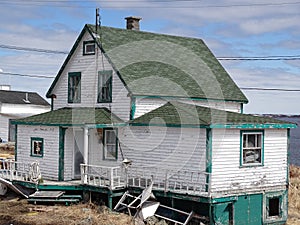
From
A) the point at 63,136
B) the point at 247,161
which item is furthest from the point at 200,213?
the point at 63,136

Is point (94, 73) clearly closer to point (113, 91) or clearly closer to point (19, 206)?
point (113, 91)

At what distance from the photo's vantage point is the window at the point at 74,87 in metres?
24.5

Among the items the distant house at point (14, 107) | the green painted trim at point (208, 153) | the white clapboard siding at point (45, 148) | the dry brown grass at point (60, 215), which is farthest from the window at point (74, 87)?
the distant house at point (14, 107)

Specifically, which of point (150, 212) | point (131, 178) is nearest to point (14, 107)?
point (131, 178)

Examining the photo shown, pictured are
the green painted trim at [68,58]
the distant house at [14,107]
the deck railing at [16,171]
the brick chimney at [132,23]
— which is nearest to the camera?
the deck railing at [16,171]

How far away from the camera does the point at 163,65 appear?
2517 centimetres

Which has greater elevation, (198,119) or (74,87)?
(74,87)

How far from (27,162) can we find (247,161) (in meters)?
9.62

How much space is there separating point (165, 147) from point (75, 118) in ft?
14.3

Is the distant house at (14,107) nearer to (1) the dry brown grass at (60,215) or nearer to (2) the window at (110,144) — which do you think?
(2) the window at (110,144)

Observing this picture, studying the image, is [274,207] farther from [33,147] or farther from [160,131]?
[33,147]

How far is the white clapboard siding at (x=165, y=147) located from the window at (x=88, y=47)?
14.4 ft

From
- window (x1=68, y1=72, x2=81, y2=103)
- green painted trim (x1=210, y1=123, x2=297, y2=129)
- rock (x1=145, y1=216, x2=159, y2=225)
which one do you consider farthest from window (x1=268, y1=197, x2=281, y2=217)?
window (x1=68, y1=72, x2=81, y2=103)

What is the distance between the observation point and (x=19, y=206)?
2073cm
